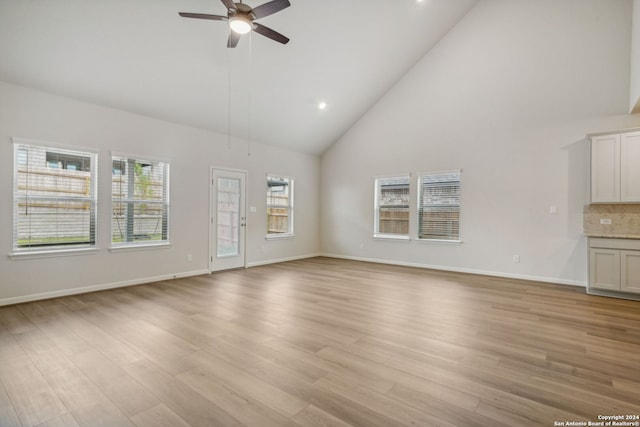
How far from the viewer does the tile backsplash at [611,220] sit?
4.84 meters

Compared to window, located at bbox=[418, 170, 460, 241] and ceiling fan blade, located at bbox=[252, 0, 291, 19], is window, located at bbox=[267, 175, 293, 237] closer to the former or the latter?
window, located at bbox=[418, 170, 460, 241]

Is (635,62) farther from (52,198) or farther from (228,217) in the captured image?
(52,198)

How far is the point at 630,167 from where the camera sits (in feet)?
15.1

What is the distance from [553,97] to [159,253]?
7.45m

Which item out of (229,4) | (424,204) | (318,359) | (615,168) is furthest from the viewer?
(424,204)

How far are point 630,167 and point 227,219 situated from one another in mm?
6855

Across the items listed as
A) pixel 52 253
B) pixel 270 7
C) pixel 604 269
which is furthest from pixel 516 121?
pixel 52 253

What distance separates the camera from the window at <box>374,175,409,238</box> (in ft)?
24.0

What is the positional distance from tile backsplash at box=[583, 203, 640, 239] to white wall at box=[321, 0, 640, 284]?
0.47ft

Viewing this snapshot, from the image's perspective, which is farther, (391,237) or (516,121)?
(391,237)

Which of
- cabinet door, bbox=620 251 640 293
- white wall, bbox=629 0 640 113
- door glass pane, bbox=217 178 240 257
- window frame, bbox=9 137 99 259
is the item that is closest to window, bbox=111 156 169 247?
window frame, bbox=9 137 99 259

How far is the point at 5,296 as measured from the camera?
13.3 feet

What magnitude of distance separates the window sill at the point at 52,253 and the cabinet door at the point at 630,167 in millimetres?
8028

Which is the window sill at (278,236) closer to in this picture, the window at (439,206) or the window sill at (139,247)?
the window sill at (139,247)
